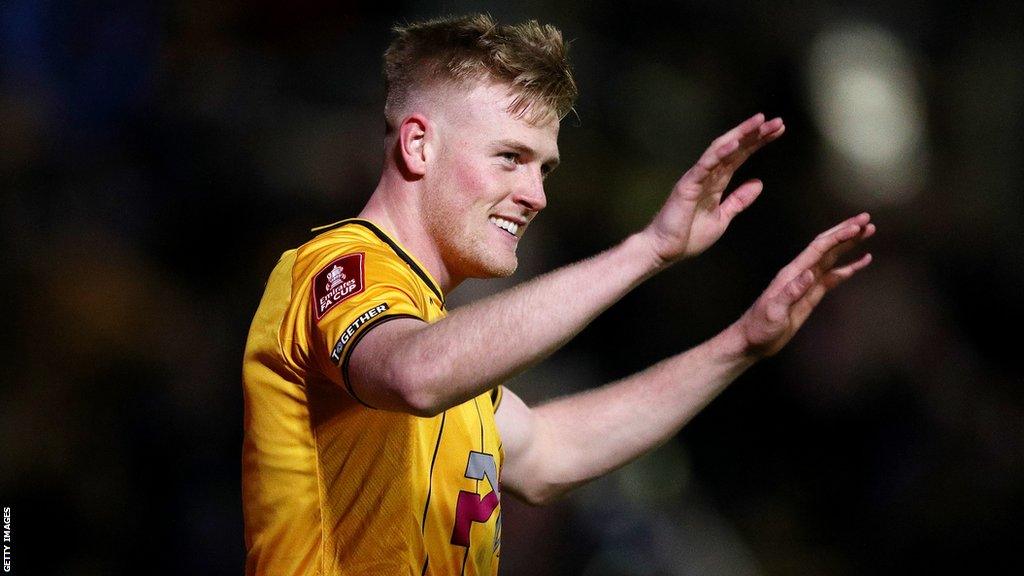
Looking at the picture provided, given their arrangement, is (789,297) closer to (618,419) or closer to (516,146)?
(618,419)

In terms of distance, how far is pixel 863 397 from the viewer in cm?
436

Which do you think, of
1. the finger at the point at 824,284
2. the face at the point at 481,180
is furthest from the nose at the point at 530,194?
the finger at the point at 824,284

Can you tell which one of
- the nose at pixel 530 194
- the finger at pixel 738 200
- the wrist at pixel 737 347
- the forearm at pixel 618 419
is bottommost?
the forearm at pixel 618 419

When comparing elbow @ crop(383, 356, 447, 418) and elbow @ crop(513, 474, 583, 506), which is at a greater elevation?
elbow @ crop(383, 356, 447, 418)

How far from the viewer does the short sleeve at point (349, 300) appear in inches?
75.4

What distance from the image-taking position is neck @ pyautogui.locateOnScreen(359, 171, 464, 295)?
2.49 meters

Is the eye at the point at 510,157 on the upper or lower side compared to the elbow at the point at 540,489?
upper

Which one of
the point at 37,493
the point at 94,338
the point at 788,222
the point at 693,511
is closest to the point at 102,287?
the point at 94,338

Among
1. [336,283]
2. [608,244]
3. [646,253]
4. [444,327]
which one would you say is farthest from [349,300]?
[608,244]

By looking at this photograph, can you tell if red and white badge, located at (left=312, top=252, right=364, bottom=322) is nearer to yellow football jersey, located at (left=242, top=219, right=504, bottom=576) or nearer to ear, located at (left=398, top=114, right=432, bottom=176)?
yellow football jersey, located at (left=242, top=219, right=504, bottom=576)

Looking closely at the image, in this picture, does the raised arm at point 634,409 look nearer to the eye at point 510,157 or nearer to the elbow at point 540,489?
the elbow at point 540,489

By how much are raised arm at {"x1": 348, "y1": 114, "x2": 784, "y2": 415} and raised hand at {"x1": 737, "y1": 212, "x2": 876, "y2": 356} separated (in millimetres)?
766

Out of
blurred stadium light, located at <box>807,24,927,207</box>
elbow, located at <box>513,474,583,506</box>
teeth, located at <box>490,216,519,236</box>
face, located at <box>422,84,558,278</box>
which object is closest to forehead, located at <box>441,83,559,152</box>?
face, located at <box>422,84,558,278</box>

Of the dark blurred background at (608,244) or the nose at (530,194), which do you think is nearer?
the nose at (530,194)
